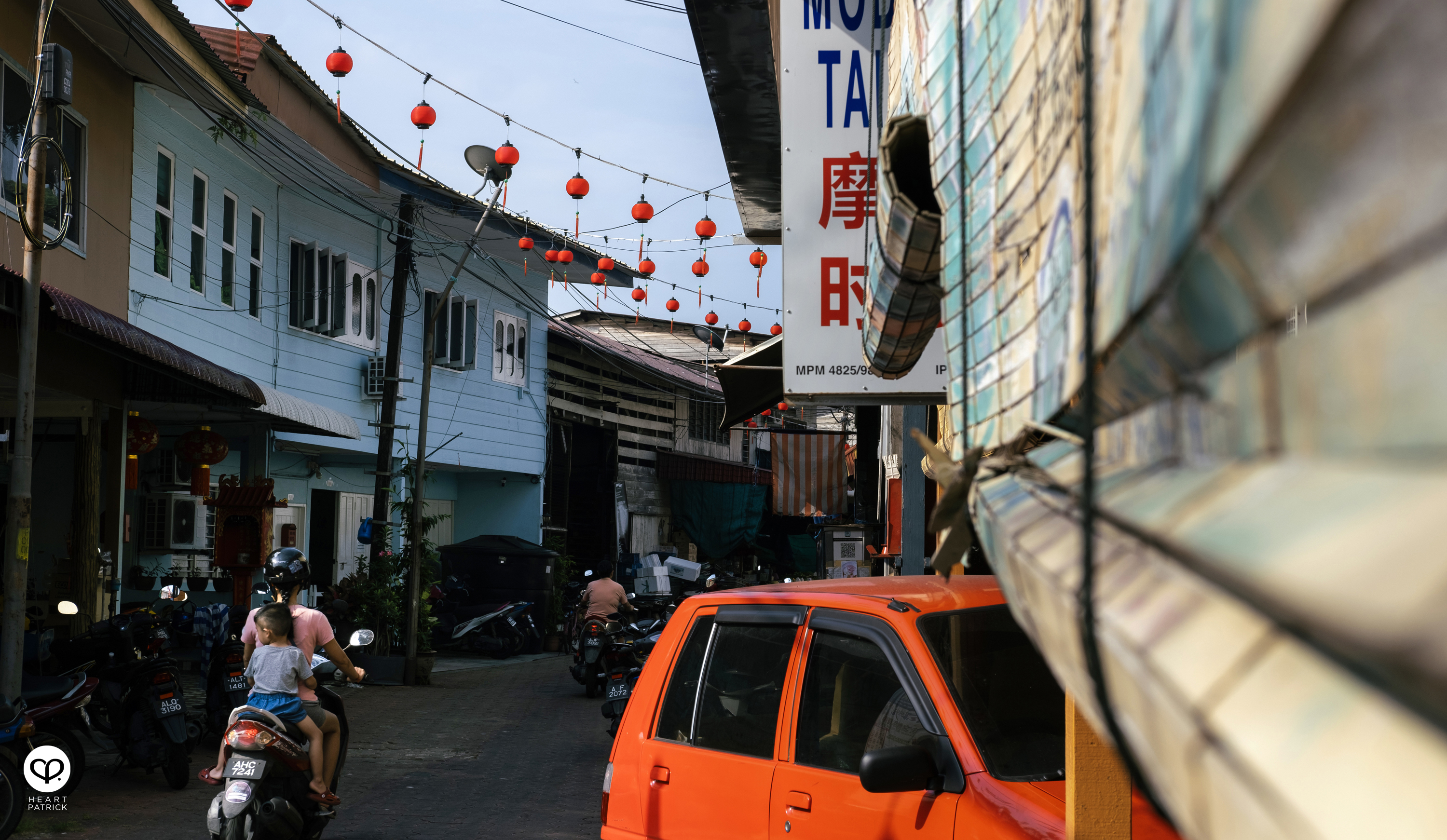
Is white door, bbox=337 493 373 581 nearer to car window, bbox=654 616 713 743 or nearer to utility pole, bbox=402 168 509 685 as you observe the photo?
utility pole, bbox=402 168 509 685

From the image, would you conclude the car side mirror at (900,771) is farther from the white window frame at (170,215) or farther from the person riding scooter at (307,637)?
the white window frame at (170,215)

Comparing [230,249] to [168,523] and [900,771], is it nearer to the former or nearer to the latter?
[168,523]

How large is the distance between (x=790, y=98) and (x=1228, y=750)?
605 centimetres

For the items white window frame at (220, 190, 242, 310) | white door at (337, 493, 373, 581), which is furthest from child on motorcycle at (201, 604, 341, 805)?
white door at (337, 493, 373, 581)

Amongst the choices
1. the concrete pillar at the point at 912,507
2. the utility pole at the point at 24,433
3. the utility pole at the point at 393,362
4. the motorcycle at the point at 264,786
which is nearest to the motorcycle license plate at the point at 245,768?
the motorcycle at the point at 264,786

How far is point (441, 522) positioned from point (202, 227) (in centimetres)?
1115

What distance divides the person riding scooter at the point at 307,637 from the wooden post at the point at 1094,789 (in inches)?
203

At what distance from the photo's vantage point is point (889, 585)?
451 centimetres

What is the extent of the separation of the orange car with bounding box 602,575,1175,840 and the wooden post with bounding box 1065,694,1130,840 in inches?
8.9

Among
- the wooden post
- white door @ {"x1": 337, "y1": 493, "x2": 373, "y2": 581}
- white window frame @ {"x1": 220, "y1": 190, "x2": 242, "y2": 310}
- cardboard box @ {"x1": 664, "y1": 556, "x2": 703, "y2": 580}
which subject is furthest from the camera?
Answer: cardboard box @ {"x1": 664, "y1": 556, "x2": 703, "y2": 580}

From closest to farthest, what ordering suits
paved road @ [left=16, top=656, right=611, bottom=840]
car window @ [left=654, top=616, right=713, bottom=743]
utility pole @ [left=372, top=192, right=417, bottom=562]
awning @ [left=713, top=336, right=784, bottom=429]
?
car window @ [left=654, top=616, right=713, bottom=743]
paved road @ [left=16, top=656, right=611, bottom=840]
awning @ [left=713, top=336, right=784, bottom=429]
utility pole @ [left=372, top=192, right=417, bottom=562]

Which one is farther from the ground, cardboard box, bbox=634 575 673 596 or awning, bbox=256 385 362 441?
awning, bbox=256 385 362 441

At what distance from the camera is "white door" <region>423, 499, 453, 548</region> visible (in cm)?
2439

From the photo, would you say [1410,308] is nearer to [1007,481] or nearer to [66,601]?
[1007,481]
